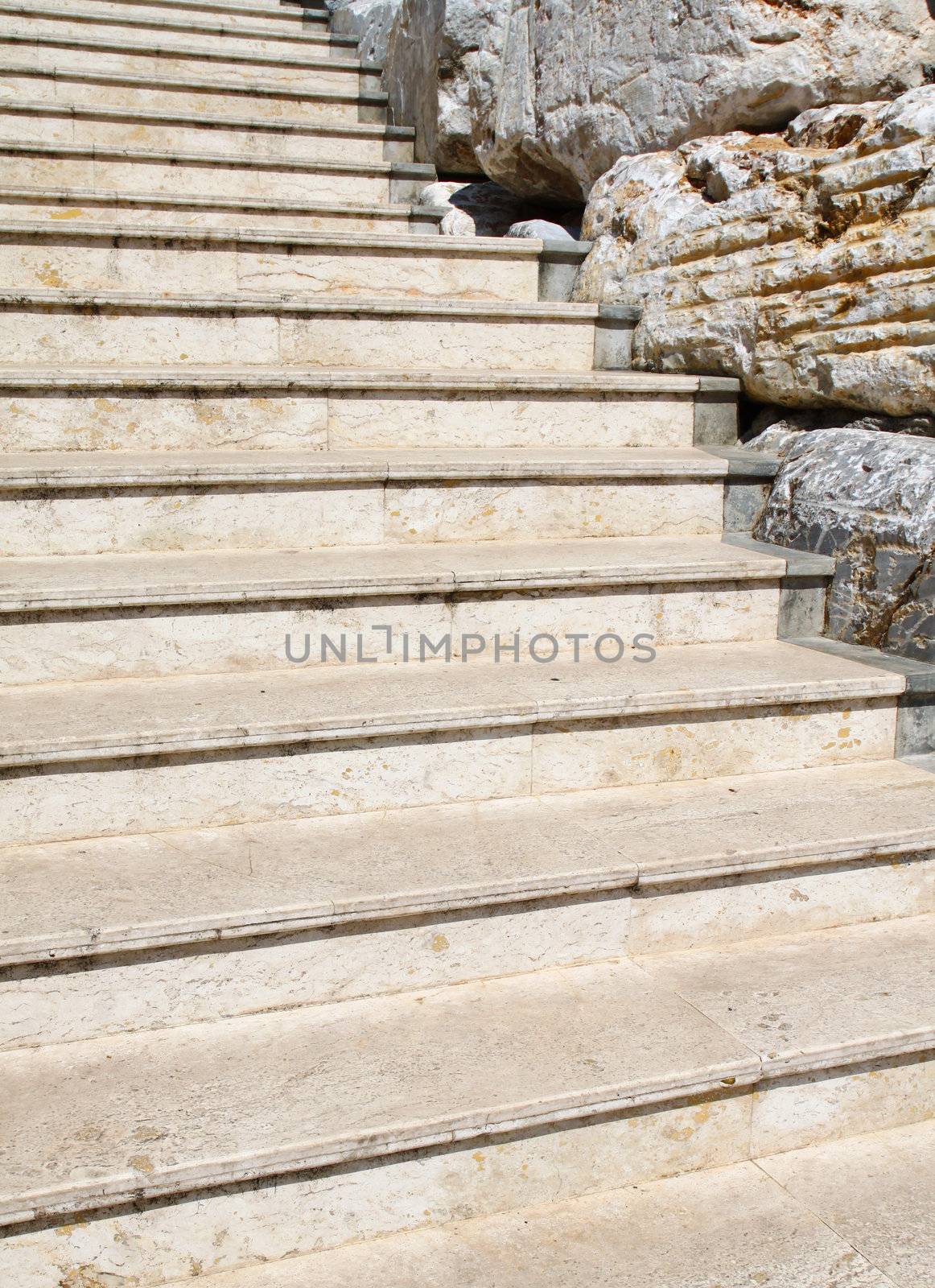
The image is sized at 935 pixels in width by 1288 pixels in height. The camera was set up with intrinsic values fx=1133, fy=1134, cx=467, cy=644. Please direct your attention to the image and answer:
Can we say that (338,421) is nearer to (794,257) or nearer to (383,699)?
(383,699)

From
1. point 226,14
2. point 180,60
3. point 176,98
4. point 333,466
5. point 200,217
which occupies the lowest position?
point 333,466

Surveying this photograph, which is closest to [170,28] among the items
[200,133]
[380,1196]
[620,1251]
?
[200,133]

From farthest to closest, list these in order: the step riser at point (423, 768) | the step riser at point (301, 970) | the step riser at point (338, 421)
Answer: the step riser at point (338, 421) < the step riser at point (423, 768) < the step riser at point (301, 970)

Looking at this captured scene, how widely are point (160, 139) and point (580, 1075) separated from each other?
146 inches

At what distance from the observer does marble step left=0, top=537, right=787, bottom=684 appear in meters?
2.22

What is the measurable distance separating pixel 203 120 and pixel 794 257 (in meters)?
2.35

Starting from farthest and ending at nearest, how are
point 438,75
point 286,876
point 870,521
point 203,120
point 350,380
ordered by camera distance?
point 438,75 → point 203,120 → point 350,380 → point 870,521 → point 286,876

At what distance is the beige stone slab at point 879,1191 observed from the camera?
61.3 inches

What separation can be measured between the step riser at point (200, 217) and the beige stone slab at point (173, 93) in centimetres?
81

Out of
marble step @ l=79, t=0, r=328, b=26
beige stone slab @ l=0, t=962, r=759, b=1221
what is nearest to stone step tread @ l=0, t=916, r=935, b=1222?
beige stone slab @ l=0, t=962, r=759, b=1221

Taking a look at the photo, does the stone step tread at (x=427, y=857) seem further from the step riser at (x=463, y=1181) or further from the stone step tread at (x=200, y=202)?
the stone step tread at (x=200, y=202)

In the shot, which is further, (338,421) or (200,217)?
(200,217)

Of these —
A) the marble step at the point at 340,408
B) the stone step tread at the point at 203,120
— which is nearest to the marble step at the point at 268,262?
the marble step at the point at 340,408

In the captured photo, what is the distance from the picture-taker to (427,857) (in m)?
1.91
